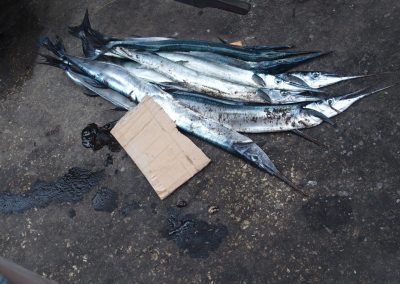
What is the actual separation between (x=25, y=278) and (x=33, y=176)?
8.06 ft

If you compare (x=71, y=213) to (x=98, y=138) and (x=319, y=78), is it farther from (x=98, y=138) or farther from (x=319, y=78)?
(x=319, y=78)

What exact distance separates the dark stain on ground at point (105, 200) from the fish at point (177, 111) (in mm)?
980

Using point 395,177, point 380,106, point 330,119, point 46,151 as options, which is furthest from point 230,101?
point 46,151

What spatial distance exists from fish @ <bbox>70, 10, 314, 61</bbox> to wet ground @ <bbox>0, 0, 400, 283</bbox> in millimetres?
330

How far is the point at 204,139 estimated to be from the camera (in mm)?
3971

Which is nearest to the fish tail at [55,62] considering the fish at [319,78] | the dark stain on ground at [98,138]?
the dark stain on ground at [98,138]

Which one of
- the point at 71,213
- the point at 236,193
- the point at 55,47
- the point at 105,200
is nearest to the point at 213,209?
the point at 236,193

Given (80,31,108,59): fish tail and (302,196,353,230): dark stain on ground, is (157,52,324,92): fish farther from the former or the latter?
(302,196,353,230): dark stain on ground

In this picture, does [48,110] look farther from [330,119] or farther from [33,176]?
[330,119]

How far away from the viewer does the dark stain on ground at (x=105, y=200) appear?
410cm

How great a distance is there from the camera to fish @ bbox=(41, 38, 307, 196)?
372cm

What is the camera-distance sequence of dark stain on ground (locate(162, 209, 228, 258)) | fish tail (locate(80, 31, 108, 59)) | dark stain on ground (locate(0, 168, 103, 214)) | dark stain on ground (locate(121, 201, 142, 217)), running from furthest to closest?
fish tail (locate(80, 31, 108, 59)), dark stain on ground (locate(0, 168, 103, 214)), dark stain on ground (locate(121, 201, 142, 217)), dark stain on ground (locate(162, 209, 228, 258))

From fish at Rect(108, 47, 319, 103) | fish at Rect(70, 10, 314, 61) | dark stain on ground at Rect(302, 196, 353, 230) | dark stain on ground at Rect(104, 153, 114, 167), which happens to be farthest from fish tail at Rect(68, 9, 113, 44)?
dark stain on ground at Rect(302, 196, 353, 230)

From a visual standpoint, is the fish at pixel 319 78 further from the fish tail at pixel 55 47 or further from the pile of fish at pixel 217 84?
the fish tail at pixel 55 47
